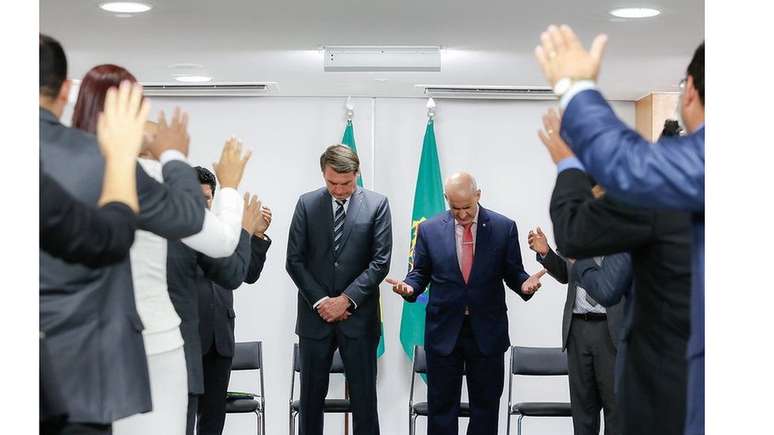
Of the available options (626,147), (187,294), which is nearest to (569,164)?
(626,147)

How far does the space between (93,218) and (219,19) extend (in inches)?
137

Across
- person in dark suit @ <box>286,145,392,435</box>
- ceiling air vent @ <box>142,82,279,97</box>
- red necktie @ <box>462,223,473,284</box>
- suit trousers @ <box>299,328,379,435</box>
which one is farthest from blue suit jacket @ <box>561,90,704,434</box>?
ceiling air vent @ <box>142,82,279,97</box>

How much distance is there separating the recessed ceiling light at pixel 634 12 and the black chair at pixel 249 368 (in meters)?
2.98

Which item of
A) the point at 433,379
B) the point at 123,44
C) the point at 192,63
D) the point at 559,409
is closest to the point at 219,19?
the point at 123,44

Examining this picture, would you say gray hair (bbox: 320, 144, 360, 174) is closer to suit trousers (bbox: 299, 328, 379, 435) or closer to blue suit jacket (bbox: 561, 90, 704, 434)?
suit trousers (bbox: 299, 328, 379, 435)

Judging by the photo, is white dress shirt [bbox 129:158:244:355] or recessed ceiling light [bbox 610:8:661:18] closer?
white dress shirt [bbox 129:158:244:355]

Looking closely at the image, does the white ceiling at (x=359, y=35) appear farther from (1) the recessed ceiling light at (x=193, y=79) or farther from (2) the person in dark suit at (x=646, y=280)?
(2) the person in dark suit at (x=646, y=280)

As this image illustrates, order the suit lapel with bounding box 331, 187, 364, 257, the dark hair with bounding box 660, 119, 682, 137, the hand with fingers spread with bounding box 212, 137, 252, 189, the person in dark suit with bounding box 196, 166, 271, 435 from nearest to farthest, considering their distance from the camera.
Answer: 1. the hand with fingers spread with bounding box 212, 137, 252, 189
2. the dark hair with bounding box 660, 119, 682, 137
3. the person in dark suit with bounding box 196, 166, 271, 435
4. the suit lapel with bounding box 331, 187, 364, 257

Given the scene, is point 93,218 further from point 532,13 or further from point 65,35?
point 65,35

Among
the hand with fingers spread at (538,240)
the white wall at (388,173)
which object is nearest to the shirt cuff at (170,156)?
the hand with fingers spread at (538,240)

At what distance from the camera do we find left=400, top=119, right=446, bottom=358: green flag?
7.62 m

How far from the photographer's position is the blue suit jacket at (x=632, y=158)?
2.18 m

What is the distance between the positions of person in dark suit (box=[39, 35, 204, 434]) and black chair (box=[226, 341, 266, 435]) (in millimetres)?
3918
